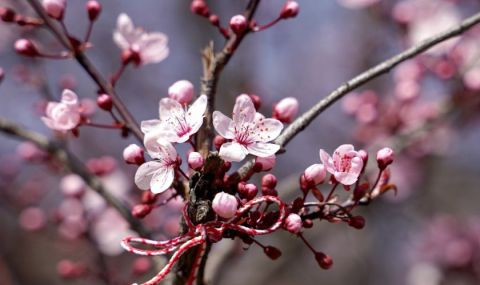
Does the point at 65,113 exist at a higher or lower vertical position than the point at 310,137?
higher

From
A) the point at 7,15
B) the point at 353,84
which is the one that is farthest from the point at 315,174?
the point at 7,15

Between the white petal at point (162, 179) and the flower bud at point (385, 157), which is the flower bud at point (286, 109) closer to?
the flower bud at point (385, 157)

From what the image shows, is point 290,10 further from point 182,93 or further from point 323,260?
point 323,260

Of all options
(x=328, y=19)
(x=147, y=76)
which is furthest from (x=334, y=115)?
(x=147, y=76)

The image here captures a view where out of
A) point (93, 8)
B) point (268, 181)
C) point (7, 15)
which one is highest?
point (7, 15)

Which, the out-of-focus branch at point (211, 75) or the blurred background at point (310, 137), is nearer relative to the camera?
the out-of-focus branch at point (211, 75)

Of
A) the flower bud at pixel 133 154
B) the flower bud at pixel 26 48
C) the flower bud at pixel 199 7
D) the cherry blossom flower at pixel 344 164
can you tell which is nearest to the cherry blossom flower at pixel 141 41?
the flower bud at pixel 199 7
